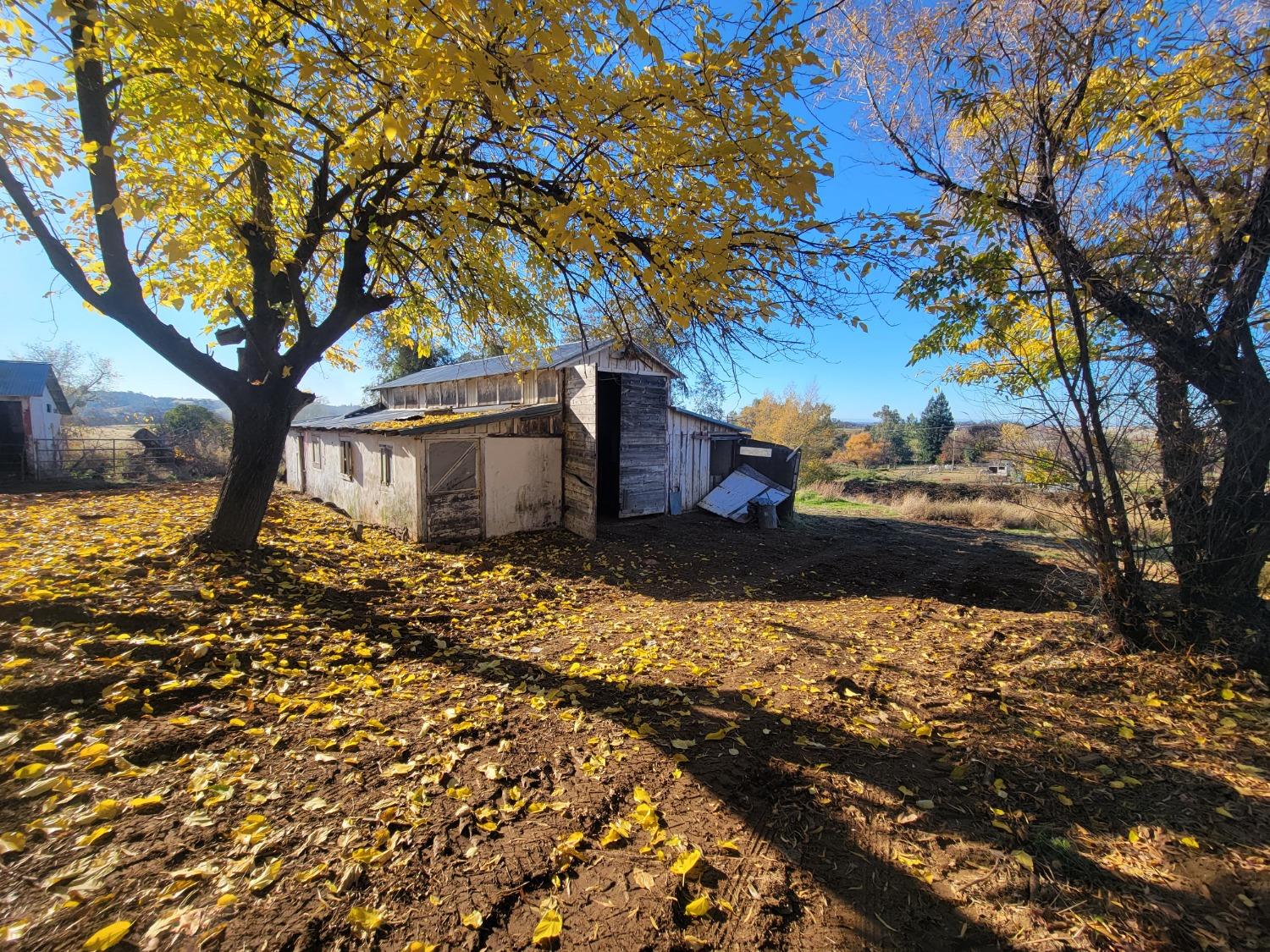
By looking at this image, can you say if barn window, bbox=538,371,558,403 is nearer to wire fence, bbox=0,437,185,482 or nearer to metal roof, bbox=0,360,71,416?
wire fence, bbox=0,437,185,482

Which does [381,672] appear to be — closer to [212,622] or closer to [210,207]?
[212,622]

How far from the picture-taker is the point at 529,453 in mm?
11180

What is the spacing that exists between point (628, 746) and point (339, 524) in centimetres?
1008

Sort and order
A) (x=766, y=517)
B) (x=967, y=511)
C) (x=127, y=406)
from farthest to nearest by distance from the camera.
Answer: (x=127, y=406)
(x=967, y=511)
(x=766, y=517)

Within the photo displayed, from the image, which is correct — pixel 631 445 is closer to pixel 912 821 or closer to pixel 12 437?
pixel 912 821

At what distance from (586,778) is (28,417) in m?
29.4

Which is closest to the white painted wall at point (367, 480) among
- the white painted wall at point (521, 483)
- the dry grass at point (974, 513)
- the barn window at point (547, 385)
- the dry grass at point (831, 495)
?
the white painted wall at point (521, 483)

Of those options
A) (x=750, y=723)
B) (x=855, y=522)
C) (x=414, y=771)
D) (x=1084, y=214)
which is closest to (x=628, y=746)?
(x=750, y=723)

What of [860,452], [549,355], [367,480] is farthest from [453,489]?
[860,452]

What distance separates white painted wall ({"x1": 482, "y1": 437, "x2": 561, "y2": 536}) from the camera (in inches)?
420

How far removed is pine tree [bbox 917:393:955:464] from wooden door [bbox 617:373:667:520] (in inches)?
1580

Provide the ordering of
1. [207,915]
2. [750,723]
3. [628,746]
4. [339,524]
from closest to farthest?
1. [207,915]
2. [628,746]
3. [750,723]
4. [339,524]

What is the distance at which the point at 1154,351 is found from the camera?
14.4 ft

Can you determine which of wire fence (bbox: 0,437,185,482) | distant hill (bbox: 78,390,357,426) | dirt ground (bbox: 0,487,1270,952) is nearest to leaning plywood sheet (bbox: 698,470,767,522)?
dirt ground (bbox: 0,487,1270,952)
